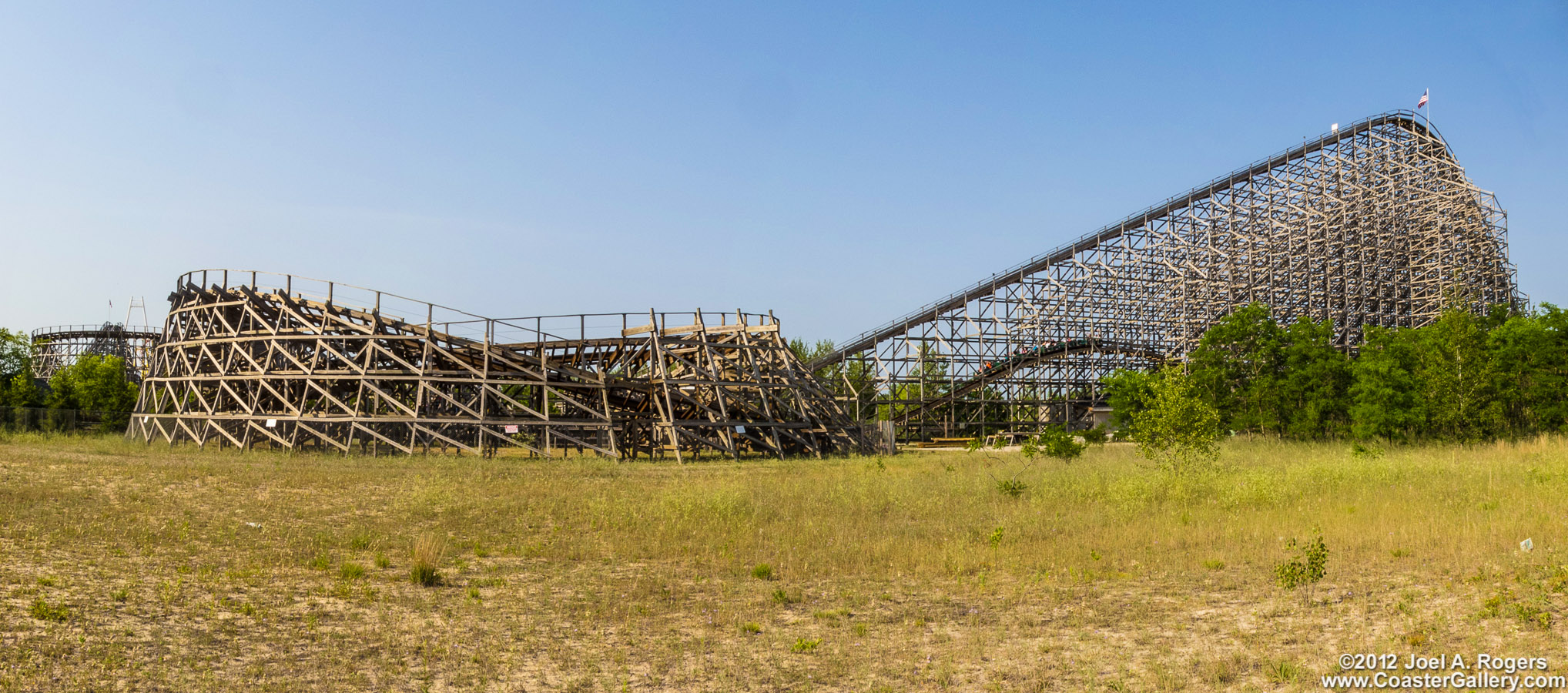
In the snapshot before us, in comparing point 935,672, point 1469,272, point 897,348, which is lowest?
point 935,672

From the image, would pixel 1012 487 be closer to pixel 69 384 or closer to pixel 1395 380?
pixel 1395 380

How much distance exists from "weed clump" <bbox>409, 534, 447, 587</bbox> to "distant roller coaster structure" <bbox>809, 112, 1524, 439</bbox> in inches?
1469

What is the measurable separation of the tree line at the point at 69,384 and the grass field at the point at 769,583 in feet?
132

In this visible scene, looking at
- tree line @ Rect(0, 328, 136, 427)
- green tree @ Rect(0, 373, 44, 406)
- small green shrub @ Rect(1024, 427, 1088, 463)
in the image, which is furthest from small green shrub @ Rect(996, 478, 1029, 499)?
green tree @ Rect(0, 373, 44, 406)

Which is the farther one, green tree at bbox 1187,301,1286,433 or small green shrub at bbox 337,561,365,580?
green tree at bbox 1187,301,1286,433

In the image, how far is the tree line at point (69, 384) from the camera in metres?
50.1

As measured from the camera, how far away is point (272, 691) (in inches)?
243

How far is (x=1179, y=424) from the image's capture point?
690 inches

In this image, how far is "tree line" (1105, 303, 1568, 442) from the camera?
2823 centimetres

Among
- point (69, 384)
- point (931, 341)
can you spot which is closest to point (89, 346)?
point (69, 384)

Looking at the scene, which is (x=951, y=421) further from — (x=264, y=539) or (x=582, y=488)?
(x=264, y=539)

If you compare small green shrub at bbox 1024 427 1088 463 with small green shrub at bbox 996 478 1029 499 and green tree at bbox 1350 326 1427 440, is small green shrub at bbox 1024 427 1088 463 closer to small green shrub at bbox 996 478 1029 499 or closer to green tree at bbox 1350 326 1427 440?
small green shrub at bbox 996 478 1029 499

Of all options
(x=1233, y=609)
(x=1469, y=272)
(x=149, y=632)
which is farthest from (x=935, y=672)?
(x=1469, y=272)

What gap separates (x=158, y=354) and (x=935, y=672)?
39764 millimetres
